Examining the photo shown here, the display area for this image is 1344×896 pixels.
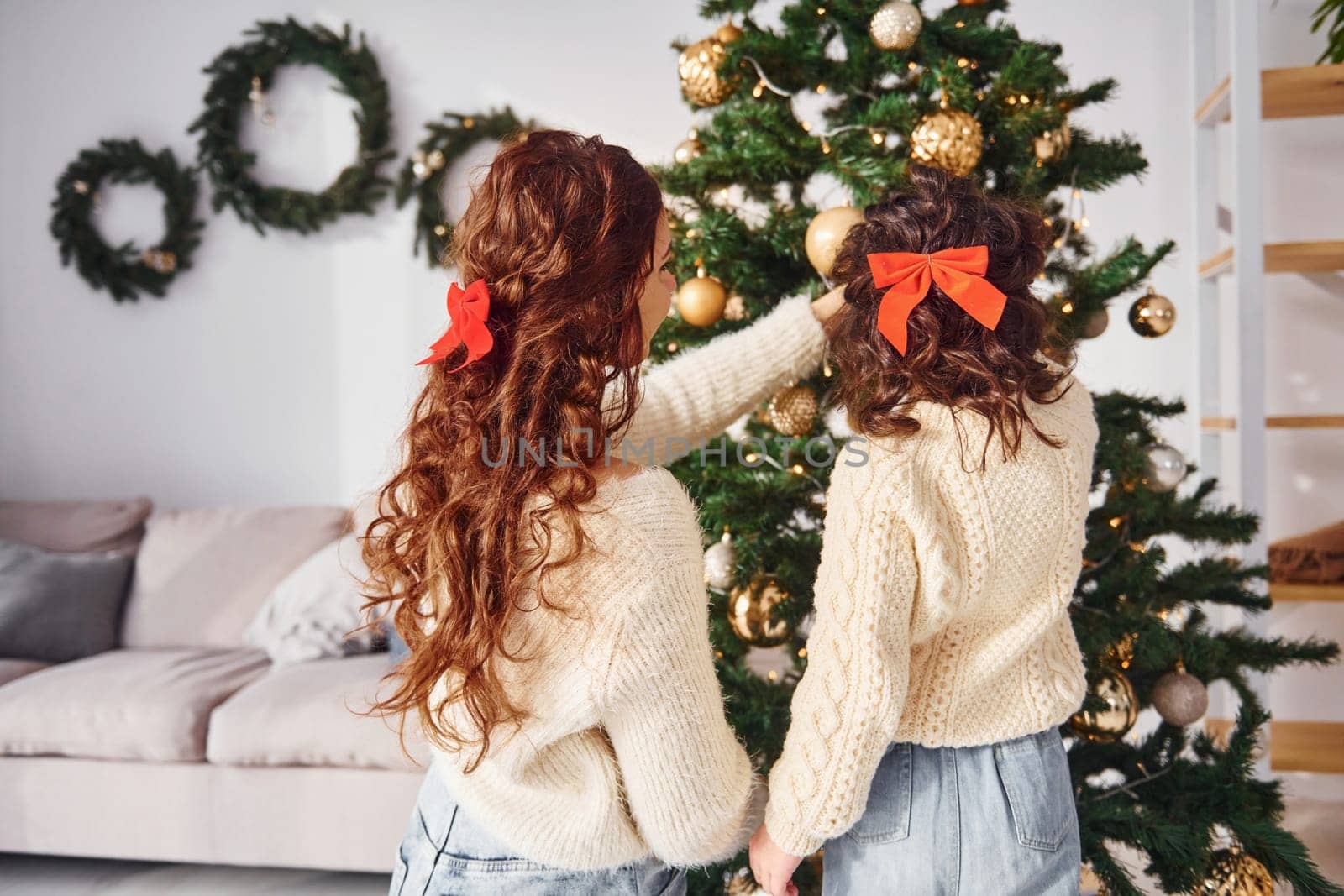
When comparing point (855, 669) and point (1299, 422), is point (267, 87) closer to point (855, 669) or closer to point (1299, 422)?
point (855, 669)

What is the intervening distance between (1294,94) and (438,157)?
2069 mm

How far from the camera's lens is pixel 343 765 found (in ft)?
6.60

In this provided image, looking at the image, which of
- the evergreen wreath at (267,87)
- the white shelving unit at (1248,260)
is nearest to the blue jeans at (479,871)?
the white shelving unit at (1248,260)

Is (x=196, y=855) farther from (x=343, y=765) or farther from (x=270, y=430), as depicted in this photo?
(x=270, y=430)

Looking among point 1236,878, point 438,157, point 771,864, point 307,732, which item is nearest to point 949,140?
point 771,864

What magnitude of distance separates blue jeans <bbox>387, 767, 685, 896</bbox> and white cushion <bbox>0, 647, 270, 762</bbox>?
136 centimetres

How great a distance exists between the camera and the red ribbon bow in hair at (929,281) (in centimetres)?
86

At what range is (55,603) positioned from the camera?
7.98 ft

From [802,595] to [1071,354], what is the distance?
455 millimetres

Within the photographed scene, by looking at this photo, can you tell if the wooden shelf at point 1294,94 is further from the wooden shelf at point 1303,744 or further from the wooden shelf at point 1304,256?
the wooden shelf at point 1303,744

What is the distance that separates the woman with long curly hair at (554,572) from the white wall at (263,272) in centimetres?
171

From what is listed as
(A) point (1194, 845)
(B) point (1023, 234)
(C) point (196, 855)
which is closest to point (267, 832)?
(C) point (196, 855)

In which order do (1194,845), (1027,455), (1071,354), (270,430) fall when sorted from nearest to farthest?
(1027,455)
(1071,354)
(1194,845)
(270,430)

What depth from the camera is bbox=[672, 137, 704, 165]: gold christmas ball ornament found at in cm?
130
